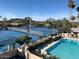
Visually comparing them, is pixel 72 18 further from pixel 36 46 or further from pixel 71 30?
pixel 36 46

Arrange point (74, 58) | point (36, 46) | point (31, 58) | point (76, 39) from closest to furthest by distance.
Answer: point (31, 58)
point (74, 58)
point (36, 46)
point (76, 39)

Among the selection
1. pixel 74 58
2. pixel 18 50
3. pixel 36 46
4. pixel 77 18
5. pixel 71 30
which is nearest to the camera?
pixel 18 50

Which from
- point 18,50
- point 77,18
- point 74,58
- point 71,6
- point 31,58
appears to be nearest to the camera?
point 31,58

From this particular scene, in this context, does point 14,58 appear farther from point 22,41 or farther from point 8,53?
point 22,41

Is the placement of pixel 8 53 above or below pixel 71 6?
below

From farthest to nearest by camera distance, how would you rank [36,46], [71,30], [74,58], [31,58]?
1. [71,30]
2. [36,46]
3. [74,58]
4. [31,58]

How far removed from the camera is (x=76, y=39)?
26.9 metres

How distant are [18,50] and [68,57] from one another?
5.44 meters

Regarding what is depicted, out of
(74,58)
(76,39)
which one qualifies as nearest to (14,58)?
(74,58)

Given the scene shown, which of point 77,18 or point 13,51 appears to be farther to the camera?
point 77,18

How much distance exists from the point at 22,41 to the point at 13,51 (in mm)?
5047

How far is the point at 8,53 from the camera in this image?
14.2 metres

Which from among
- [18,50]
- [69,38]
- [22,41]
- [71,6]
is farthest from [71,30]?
[18,50]

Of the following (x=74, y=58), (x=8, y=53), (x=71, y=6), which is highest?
(x=71, y=6)
